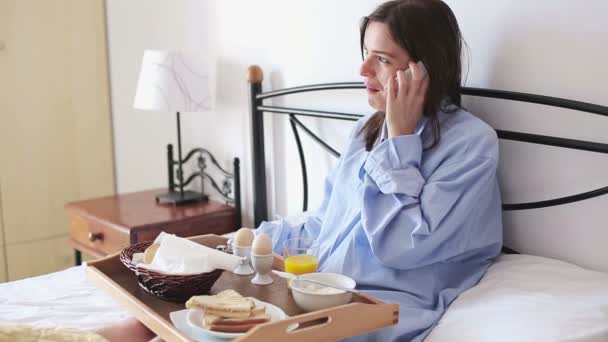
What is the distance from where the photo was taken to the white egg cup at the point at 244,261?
135cm

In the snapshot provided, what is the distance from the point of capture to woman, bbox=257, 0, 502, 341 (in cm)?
132

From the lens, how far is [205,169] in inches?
102

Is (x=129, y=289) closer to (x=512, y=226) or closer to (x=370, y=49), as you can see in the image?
(x=370, y=49)

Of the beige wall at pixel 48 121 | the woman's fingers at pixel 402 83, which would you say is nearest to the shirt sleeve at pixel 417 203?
the woman's fingers at pixel 402 83

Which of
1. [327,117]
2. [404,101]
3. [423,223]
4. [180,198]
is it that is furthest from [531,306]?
[180,198]

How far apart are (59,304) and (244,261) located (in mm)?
499

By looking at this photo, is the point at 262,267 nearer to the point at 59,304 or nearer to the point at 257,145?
the point at 59,304

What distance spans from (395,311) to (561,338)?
0.90 feet

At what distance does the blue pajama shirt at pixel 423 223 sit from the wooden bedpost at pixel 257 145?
0.78 m

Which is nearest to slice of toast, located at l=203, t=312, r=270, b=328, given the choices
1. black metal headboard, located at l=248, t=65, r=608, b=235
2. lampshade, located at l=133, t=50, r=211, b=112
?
black metal headboard, located at l=248, t=65, r=608, b=235

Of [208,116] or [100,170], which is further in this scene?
[100,170]

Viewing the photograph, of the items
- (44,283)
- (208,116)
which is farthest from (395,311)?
(208,116)

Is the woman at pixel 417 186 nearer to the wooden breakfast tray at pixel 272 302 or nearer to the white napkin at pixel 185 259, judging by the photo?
the wooden breakfast tray at pixel 272 302

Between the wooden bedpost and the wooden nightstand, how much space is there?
0.15 meters
